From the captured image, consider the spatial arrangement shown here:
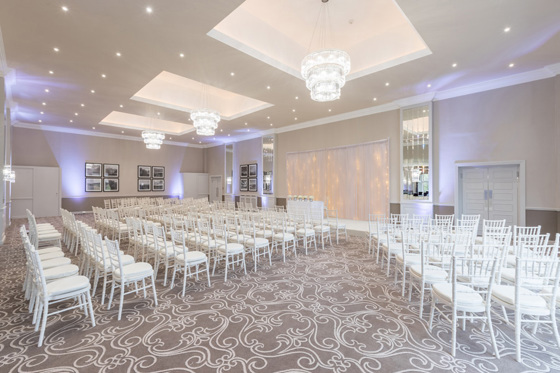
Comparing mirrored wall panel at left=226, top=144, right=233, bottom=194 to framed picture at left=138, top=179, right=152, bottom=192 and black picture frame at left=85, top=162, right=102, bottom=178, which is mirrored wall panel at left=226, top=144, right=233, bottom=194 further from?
black picture frame at left=85, top=162, right=102, bottom=178

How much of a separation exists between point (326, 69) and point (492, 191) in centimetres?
722

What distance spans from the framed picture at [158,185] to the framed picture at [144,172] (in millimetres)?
511

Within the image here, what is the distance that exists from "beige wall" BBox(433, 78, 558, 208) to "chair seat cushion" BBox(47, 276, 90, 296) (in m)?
9.92

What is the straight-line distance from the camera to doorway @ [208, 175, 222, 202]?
18.7 metres

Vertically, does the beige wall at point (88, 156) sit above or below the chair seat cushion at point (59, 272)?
above

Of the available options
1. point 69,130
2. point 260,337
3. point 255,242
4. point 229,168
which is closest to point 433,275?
point 260,337

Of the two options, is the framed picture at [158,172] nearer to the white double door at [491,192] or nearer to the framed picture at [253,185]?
the framed picture at [253,185]

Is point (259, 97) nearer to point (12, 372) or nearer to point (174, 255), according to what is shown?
point (174, 255)

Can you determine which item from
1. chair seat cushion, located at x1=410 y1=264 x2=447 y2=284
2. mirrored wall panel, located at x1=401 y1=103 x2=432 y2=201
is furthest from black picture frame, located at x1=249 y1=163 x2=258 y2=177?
chair seat cushion, located at x1=410 y1=264 x2=447 y2=284

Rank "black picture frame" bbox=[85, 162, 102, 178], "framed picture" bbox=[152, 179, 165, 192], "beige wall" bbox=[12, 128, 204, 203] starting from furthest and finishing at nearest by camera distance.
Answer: "framed picture" bbox=[152, 179, 165, 192], "black picture frame" bbox=[85, 162, 102, 178], "beige wall" bbox=[12, 128, 204, 203]

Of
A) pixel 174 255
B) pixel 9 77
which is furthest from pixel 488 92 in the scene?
pixel 9 77

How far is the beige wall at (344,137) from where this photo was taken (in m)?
10.2

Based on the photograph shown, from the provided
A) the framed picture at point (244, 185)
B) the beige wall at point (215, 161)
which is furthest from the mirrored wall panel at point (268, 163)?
the beige wall at point (215, 161)

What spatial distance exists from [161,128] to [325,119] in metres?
9.88
